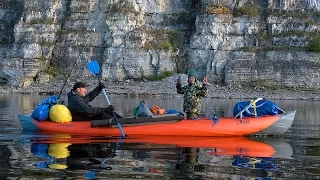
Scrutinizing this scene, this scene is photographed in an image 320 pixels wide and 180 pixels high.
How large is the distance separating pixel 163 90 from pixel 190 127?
130 ft

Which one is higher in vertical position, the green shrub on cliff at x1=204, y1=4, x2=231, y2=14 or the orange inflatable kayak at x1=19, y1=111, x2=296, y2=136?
the green shrub on cliff at x1=204, y1=4, x2=231, y2=14

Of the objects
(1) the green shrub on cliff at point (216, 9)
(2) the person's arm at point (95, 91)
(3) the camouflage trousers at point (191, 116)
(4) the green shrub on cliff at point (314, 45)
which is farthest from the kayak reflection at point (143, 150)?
(1) the green shrub on cliff at point (216, 9)

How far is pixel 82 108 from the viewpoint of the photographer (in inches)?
671

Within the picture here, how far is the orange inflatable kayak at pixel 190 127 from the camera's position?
55.4 ft

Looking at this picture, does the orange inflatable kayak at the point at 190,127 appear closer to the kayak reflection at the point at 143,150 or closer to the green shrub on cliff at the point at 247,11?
the kayak reflection at the point at 143,150

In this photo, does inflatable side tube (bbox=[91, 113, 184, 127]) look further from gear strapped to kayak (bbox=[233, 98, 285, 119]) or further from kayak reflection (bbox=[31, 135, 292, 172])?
gear strapped to kayak (bbox=[233, 98, 285, 119])

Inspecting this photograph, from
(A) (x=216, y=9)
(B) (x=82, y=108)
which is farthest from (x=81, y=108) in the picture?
(A) (x=216, y=9)

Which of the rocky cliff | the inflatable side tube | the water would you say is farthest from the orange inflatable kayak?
the rocky cliff

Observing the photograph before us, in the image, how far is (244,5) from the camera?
66188mm

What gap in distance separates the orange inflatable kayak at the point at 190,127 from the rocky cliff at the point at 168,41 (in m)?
44.0

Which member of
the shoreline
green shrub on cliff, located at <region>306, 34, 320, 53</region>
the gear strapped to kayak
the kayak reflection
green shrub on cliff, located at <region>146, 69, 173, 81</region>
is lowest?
the shoreline

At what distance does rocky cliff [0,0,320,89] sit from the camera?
62.3 meters

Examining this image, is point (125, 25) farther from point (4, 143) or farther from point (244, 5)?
point (4, 143)

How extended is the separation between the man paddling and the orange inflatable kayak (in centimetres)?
29
